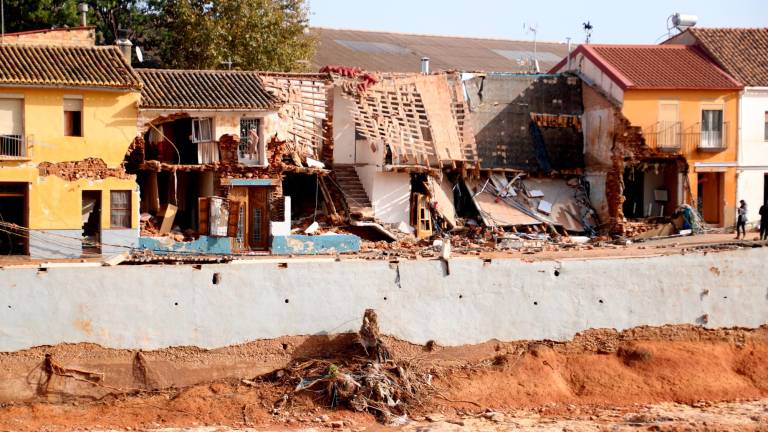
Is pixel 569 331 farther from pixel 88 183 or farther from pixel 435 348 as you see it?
pixel 88 183

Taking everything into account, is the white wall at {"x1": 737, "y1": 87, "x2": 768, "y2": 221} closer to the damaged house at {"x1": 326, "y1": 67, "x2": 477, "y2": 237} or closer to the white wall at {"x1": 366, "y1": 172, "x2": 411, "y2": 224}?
the damaged house at {"x1": 326, "y1": 67, "x2": 477, "y2": 237}

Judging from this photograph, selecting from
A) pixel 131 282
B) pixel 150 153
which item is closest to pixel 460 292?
pixel 131 282

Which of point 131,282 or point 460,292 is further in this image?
point 460,292

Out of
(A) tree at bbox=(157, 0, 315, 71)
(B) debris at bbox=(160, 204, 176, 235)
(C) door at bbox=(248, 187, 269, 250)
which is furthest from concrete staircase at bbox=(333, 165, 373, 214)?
(A) tree at bbox=(157, 0, 315, 71)

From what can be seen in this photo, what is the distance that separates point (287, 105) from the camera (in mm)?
35750

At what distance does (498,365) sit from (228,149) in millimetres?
13442

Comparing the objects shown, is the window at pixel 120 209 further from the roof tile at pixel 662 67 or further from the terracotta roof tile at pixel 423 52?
the roof tile at pixel 662 67

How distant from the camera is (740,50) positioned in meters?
38.8

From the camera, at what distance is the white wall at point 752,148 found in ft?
123

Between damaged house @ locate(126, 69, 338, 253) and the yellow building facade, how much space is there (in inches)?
38.5

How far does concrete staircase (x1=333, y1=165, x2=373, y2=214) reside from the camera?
115 ft

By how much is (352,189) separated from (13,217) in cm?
1053

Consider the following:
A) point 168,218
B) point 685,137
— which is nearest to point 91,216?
point 168,218

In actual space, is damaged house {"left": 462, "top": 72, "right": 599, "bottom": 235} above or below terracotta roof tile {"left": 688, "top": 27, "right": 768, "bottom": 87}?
below
